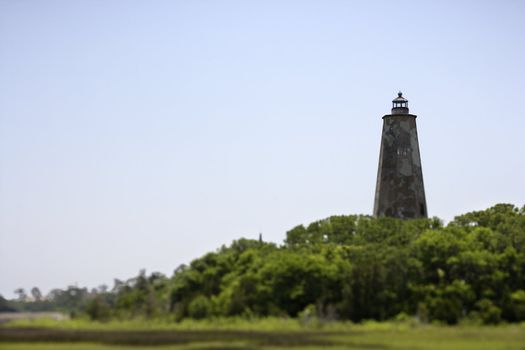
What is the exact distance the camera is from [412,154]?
69188mm

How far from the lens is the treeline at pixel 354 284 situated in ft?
162

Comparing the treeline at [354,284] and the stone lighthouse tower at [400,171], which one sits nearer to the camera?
the treeline at [354,284]

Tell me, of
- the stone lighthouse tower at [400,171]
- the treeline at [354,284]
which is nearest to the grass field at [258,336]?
the treeline at [354,284]

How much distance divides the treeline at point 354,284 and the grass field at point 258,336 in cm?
277

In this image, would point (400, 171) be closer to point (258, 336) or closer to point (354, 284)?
point (354, 284)

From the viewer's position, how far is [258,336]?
135 feet

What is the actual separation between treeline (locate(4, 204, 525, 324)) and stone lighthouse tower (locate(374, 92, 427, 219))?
11.9 m

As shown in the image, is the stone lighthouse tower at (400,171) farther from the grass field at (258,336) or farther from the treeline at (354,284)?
the grass field at (258,336)

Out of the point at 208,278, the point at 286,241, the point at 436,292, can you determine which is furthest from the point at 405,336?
the point at 286,241

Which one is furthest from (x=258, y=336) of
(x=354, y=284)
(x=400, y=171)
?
(x=400, y=171)

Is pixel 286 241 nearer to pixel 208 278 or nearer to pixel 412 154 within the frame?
pixel 208 278

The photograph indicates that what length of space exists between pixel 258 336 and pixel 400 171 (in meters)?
30.4

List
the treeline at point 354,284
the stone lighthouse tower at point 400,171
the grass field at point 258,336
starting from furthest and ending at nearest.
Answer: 1. the stone lighthouse tower at point 400,171
2. the treeline at point 354,284
3. the grass field at point 258,336

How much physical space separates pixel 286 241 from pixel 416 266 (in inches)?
488
